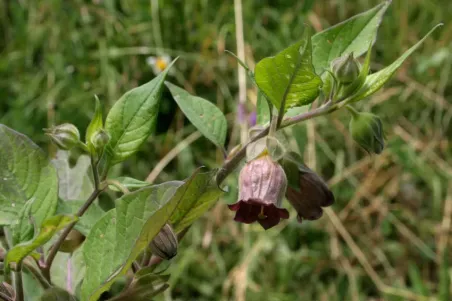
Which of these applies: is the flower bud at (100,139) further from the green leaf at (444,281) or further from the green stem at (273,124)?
the green leaf at (444,281)

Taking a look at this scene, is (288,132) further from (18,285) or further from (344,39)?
(18,285)

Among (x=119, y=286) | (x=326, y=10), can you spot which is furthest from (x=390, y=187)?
(x=119, y=286)

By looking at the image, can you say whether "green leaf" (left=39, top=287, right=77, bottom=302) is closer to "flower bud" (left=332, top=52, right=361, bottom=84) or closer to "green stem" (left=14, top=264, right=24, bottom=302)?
"green stem" (left=14, top=264, right=24, bottom=302)

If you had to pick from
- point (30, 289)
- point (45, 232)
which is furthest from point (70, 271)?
point (45, 232)

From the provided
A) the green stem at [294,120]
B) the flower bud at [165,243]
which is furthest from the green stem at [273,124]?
the flower bud at [165,243]

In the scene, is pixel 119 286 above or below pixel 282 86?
below

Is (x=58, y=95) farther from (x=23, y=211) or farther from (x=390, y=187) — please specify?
→ (x=23, y=211)
